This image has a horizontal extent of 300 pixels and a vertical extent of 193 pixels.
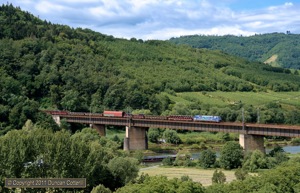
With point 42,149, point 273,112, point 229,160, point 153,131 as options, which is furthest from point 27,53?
point 42,149

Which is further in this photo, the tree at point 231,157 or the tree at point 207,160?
the tree at point 207,160

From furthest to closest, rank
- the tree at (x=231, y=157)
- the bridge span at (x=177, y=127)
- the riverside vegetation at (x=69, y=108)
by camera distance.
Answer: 1. the bridge span at (x=177, y=127)
2. the tree at (x=231, y=157)
3. the riverside vegetation at (x=69, y=108)

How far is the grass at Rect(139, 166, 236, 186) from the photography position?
84375 millimetres

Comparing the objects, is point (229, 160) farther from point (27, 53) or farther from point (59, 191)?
point (27, 53)

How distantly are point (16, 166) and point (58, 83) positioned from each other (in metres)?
116

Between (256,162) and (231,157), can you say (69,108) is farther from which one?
(256,162)

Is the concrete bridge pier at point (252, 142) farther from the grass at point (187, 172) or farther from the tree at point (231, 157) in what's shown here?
the grass at point (187, 172)

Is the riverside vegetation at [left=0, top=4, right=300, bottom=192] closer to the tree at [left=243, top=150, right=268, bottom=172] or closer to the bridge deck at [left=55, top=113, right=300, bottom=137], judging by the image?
the bridge deck at [left=55, top=113, right=300, bottom=137]

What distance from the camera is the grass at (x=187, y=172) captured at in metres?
84.4

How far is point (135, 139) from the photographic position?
130125 millimetres

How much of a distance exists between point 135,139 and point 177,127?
12.4m

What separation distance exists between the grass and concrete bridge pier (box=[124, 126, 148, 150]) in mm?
27534

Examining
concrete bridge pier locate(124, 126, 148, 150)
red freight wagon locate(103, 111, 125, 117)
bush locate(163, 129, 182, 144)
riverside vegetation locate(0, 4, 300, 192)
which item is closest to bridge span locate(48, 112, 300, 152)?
concrete bridge pier locate(124, 126, 148, 150)

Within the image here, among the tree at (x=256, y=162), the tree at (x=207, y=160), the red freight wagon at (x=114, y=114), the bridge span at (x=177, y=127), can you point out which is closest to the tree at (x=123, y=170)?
the tree at (x=207, y=160)
